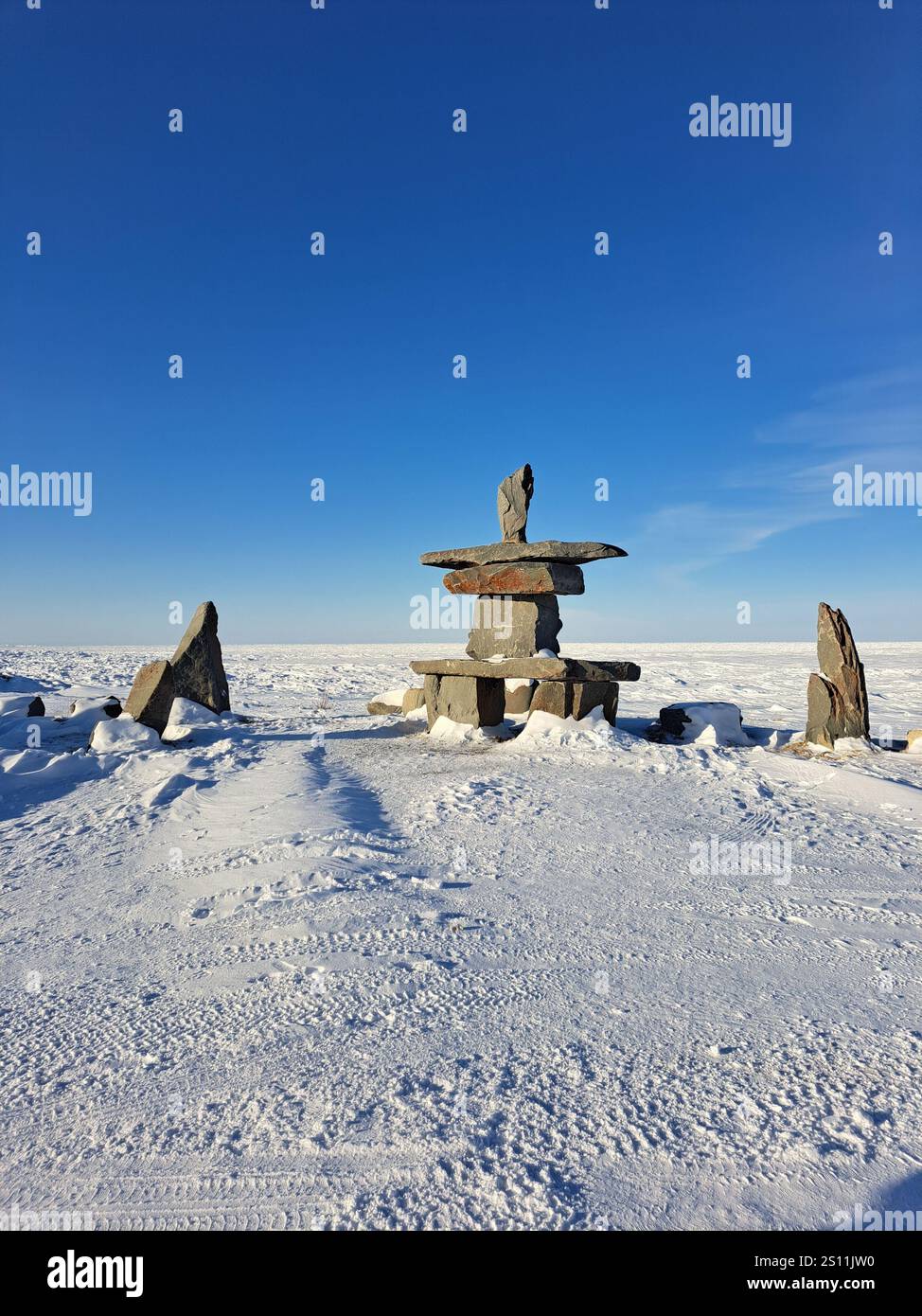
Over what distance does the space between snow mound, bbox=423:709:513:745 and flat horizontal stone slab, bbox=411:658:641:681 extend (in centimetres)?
75

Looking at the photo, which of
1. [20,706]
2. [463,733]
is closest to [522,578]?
[463,733]

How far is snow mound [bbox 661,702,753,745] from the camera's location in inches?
430

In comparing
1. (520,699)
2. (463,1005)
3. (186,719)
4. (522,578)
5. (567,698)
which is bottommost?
(463,1005)

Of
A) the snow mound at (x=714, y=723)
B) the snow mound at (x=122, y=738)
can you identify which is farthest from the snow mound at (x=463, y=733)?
the snow mound at (x=122, y=738)

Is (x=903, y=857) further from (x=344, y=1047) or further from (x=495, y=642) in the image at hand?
(x=495, y=642)

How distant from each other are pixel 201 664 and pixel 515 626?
5243 mm

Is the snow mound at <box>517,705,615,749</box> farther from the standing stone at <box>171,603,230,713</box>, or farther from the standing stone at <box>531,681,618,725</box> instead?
the standing stone at <box>171,603,230,713</box>

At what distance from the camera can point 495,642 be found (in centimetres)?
1080

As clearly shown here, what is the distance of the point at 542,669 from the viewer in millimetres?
9820

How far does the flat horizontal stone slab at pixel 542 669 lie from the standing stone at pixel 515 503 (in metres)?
2.03

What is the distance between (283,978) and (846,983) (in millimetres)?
2955

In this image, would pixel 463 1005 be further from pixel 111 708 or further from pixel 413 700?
pixel 413 700
